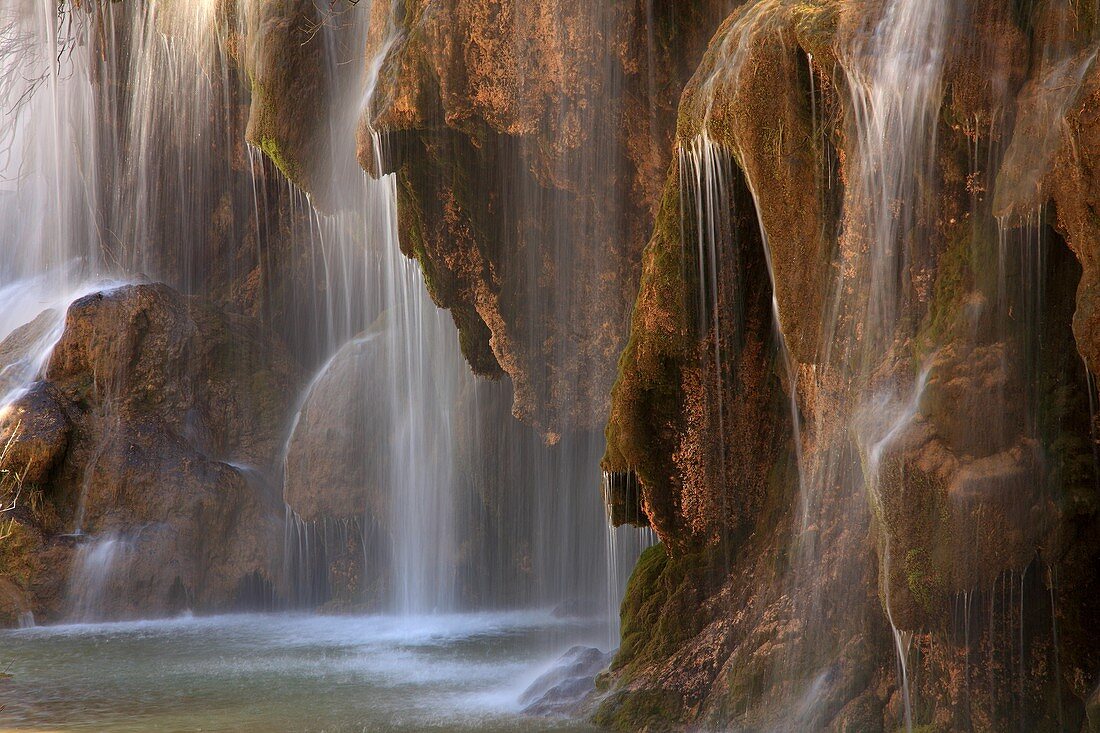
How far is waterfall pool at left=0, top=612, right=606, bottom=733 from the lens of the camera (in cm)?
1007

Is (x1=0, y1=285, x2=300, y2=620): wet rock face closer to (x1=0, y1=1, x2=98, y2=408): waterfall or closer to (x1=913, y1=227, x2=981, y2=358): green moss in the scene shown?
(x1=0, y1=1, x2=98, y2=408): waterfall

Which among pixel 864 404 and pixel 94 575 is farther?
pixel 94 575

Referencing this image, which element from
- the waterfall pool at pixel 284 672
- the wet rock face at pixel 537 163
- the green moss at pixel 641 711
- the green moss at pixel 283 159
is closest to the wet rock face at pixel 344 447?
the waterfall pool at pixel 284 672

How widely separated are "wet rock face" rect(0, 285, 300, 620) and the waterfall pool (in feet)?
2.63

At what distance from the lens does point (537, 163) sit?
14078 mm

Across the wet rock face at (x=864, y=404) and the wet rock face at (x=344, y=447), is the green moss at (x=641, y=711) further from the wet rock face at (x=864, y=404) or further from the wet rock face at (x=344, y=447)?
the wet rock face at (x=344, y=447)

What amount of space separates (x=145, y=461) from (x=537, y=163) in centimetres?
853

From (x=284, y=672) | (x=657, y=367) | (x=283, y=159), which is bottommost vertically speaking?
(x=284, y=672)

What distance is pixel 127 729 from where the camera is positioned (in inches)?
387

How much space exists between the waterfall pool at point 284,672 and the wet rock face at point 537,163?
3213 millimetres

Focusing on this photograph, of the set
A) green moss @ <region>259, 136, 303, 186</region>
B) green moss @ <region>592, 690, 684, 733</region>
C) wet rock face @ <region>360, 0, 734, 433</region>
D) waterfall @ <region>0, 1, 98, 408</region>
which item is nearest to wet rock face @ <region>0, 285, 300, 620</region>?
waterfall @ <region>0, 1, 98, 408</region>

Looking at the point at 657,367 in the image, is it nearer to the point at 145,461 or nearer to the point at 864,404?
the point at 864,404

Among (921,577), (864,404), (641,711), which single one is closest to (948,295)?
(864,404)

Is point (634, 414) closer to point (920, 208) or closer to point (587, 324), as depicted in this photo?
point (920, 208)
